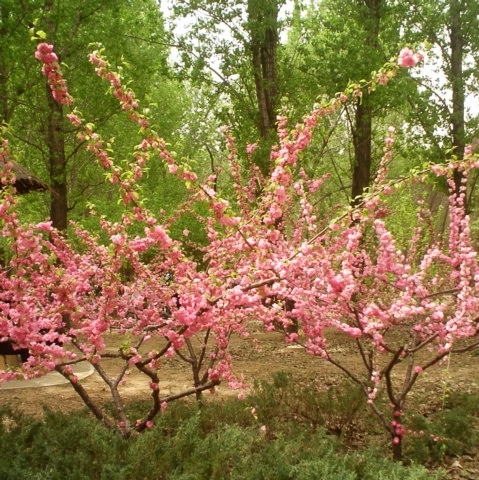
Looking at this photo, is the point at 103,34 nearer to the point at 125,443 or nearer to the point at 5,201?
the point at 5,201

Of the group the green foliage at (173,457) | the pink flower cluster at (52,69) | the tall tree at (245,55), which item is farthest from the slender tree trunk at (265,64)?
the pink flower cluster at (52,69)

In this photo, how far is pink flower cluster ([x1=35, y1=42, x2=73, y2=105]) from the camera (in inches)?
120

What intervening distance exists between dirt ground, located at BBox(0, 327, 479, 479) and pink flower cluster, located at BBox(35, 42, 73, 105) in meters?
4.25

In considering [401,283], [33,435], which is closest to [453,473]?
[401,283]

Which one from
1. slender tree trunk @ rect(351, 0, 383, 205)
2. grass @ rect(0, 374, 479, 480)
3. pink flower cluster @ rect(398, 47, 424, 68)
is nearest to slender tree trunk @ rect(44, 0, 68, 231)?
grass @ rect(0, 374, 479, 480)

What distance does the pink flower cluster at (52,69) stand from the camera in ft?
10.0

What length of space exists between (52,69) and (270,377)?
716 centimetres

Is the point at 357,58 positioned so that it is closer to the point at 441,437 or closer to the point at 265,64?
the point at 265,64

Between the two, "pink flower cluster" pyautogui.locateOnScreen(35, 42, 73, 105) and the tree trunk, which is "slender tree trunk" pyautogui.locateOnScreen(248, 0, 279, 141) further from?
"pink flower cluster" pyautogui.locateOnScreen(35, 42, 73, 105)

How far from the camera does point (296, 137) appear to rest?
4.64 metres

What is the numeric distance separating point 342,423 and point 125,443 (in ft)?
8.73

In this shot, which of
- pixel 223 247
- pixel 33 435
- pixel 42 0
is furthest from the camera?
pixel 42 0

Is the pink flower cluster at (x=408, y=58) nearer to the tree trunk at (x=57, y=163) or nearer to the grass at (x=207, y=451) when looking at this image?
the grass at (x=207, y=451)

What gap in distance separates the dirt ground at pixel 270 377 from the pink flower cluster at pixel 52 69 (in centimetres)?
425
